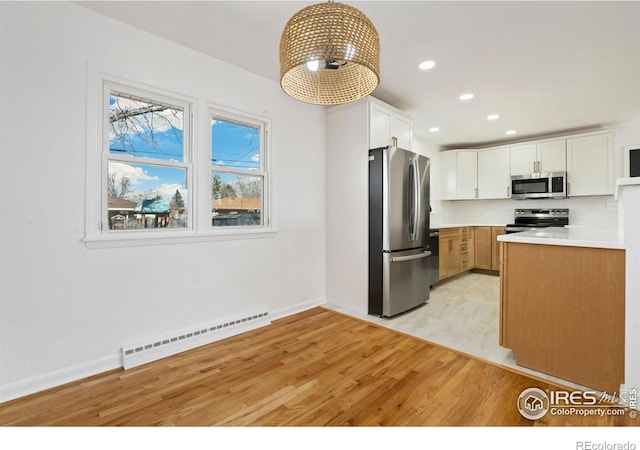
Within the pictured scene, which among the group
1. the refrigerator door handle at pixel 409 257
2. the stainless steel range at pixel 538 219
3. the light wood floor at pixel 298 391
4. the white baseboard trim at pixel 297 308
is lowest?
the light wood floor at pixel 298 391

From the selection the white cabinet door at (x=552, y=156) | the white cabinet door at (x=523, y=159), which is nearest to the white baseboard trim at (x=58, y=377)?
the white cabinet door at (x=523, y=159)

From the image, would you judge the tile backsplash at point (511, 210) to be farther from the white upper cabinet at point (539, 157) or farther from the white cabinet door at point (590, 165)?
the white upper cabinet at point (539, 157)

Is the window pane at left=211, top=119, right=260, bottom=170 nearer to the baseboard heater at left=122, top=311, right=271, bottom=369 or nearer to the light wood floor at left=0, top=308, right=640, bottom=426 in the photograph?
the baseboard heater at left=122, top=311, right=271, bottom=369

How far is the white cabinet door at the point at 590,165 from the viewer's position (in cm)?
439

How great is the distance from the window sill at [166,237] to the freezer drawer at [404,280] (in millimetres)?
1302

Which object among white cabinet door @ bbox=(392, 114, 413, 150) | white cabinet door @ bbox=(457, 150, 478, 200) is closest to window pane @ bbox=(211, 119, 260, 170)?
white cabinet door @ bbox=(392, 114, 413, 150)

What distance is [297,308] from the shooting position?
3.38m

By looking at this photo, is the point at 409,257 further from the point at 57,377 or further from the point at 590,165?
the point at 590,165

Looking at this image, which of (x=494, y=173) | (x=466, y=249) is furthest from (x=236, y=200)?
(x=494, y=173)

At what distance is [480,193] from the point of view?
18.4 ft

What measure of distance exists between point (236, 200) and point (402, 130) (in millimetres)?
2238

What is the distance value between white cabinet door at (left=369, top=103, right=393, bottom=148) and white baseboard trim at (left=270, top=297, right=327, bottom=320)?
193 cm
